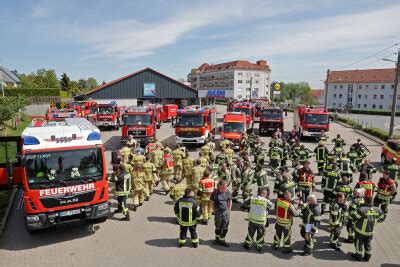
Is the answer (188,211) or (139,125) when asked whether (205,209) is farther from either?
(139,125)

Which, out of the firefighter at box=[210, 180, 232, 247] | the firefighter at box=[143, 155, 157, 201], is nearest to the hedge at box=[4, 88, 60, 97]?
the firefighter at box=[143, 155, 157, 201]

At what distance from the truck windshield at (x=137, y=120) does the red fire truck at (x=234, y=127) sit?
5.32 meters

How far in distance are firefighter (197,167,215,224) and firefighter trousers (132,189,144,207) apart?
253 centimetres

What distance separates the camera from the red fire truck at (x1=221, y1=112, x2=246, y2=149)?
21.1 meters

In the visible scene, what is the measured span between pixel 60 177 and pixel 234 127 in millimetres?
14811

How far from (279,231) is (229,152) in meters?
6.91

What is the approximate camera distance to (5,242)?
8.84m

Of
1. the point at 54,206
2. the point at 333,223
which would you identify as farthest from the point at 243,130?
the point at 54,206

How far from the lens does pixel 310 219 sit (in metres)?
7.87

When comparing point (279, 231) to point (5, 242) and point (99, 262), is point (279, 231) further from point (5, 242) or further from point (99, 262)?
point (5, 242)

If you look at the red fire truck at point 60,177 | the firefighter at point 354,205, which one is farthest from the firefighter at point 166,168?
the firefighter at point 354,205

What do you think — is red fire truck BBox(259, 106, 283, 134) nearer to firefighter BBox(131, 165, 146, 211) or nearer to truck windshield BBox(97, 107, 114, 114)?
truck windshield BBox(97, 107, 114, 114)

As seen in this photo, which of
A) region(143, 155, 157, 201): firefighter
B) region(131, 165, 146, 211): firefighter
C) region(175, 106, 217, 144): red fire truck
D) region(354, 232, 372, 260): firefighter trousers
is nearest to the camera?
region(354, 232, 372, 260): firefighter trousers

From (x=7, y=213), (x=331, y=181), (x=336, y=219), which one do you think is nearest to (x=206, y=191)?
(x=336, y=219)
